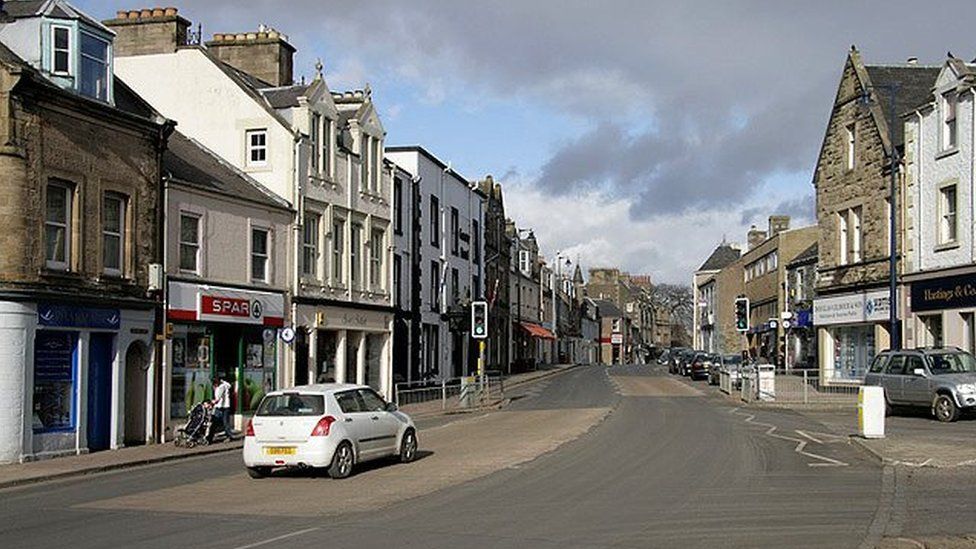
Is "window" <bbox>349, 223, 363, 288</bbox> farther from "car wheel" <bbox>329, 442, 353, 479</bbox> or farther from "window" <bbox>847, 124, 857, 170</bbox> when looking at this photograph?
"car wheel" <bbox>329, 442, 353, 479</bbox>

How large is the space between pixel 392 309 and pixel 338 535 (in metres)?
30.5

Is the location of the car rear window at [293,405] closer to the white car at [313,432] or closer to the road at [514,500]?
the white car at [313,432]

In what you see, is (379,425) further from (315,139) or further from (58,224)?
(315,139)

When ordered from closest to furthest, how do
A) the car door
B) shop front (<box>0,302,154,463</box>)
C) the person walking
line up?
the car door, shop front (<box>0,302,154,463</box>), the person walking

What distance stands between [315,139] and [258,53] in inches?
236

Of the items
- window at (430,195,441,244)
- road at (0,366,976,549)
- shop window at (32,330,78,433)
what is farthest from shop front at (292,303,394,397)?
road at (0,366,976,549)

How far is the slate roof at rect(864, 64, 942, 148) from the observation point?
144ft

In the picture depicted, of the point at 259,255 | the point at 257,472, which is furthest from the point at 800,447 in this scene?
the point at 259,255

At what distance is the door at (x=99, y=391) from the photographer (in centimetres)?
2509

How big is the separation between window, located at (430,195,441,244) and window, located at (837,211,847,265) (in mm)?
17938

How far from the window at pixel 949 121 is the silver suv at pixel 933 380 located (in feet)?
30.9

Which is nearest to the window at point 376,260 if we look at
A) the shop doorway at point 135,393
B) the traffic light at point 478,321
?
the traffic light at point 478,321

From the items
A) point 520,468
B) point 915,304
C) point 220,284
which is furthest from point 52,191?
point 915,304

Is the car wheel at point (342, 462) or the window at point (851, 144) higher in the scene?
the window at point (851, 144)
